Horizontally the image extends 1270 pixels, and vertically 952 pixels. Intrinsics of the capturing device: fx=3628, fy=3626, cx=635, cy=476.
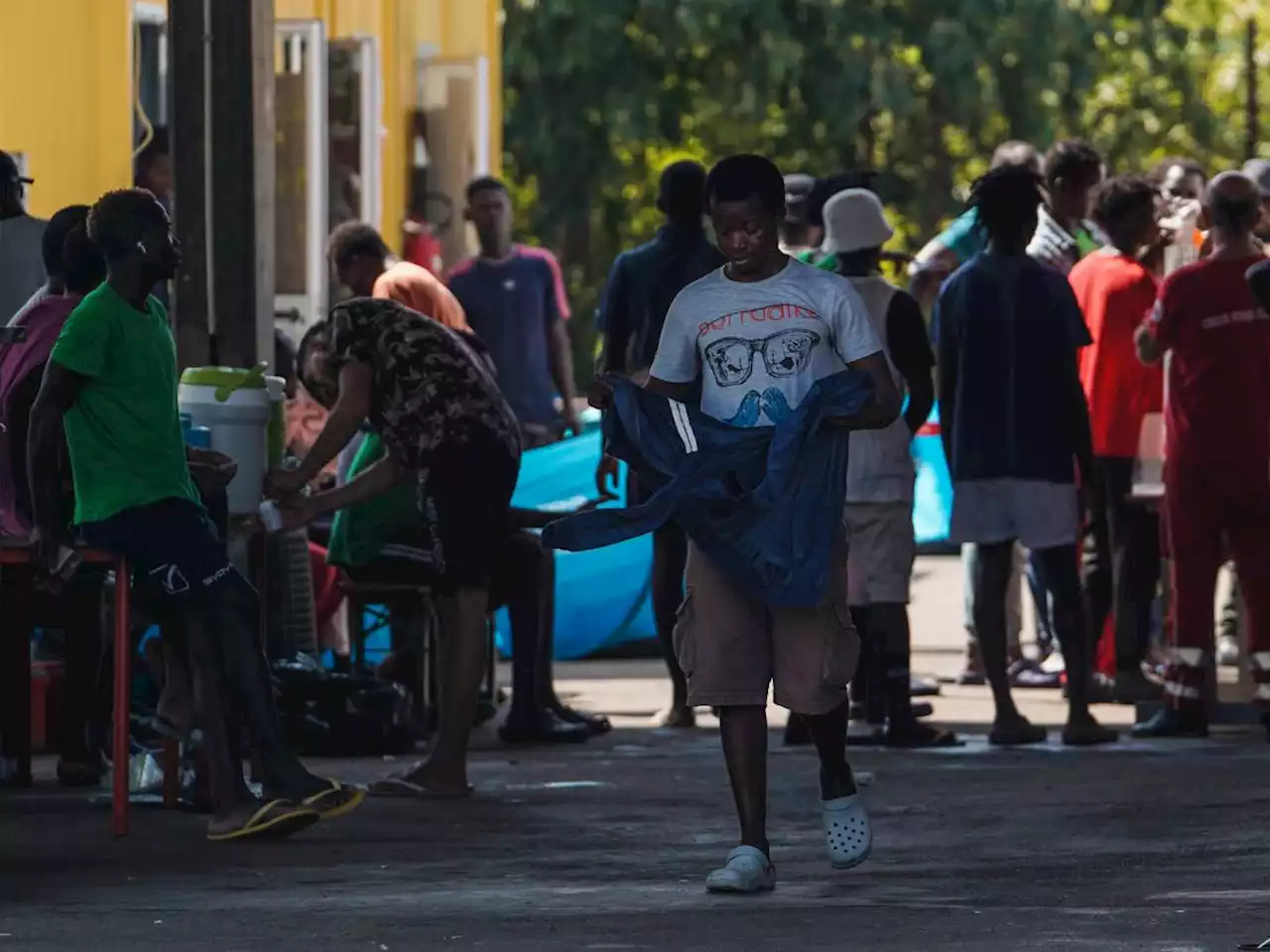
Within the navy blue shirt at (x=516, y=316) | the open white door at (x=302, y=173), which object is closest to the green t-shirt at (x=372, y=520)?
the navy blue shirt at (x=516, y=316)

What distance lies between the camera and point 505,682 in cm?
1566

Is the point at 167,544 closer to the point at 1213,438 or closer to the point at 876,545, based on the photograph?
the point at 876,545

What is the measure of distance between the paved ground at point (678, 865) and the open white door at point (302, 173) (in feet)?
19.3

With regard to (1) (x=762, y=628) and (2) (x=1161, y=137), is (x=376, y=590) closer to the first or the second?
(1) (x=762, y=628)

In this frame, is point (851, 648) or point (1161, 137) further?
point (1161, 137)

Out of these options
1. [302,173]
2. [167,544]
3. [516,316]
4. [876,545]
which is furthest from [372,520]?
[302,173]

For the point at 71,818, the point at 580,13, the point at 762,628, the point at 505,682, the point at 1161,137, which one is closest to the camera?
the point at 762,628

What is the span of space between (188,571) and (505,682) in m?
5.95

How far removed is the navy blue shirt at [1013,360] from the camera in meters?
12.4

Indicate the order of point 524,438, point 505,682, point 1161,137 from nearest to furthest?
point 505,682 < point 524,438 < point 1161,137

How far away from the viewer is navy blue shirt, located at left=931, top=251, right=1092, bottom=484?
40.6ft

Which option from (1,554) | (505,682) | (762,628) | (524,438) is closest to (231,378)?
(1,554)

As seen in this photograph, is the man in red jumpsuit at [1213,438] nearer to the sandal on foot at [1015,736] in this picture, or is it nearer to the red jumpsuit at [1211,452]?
the red jumpsuit at [1211,452]

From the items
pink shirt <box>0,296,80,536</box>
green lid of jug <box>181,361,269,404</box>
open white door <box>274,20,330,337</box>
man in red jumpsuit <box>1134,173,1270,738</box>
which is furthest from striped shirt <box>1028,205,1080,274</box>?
open white door <box>274,20,330,337</box>
